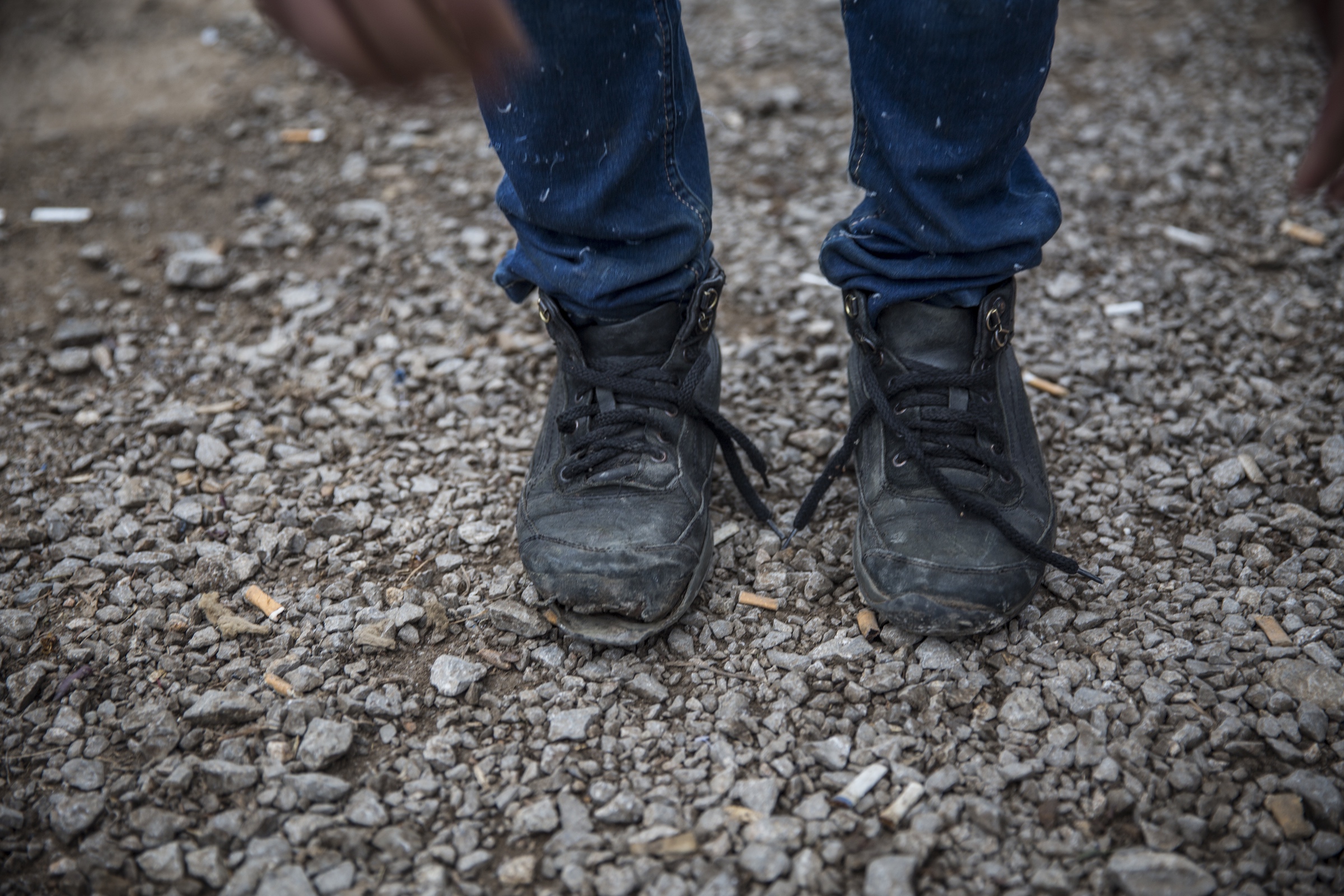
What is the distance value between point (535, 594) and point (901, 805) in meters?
0.77

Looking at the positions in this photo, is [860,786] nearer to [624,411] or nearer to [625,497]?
[625,497]

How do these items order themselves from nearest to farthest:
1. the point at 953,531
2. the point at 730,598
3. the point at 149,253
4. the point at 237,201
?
the point at 953,531
the point at 730,598
the point at 149,253
the point at 237,201


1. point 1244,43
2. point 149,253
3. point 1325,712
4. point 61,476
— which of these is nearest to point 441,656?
point 61,476

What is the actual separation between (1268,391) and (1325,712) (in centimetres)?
97

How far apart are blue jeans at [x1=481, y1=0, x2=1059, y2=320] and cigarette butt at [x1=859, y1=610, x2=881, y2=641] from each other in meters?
0.57

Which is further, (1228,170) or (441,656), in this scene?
(1228,170)

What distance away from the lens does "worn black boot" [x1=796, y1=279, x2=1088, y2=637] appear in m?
1.62

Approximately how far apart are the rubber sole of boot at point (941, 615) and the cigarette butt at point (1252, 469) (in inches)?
27.3

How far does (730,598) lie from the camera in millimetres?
1807

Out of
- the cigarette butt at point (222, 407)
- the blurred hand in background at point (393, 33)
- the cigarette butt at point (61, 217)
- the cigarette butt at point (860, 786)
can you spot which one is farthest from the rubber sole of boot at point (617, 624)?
the cigarette butt at point (61, 217)

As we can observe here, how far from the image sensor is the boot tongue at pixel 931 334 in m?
1.72

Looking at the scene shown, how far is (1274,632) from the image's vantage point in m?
1.65

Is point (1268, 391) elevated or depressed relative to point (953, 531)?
depressed

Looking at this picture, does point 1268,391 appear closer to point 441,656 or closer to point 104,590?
point 441,656
